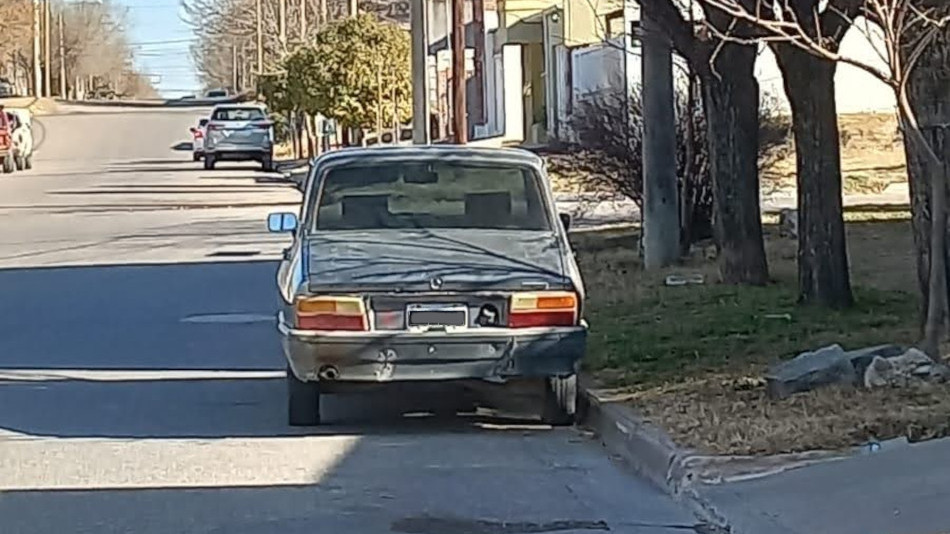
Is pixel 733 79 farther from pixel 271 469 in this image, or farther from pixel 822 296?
pixel 271 469

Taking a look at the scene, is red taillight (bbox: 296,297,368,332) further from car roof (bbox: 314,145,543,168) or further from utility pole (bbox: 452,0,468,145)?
utility pole (bbox: 452,0,468,145)

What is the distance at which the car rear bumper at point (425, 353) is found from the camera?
10625 mm

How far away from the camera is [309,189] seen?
1192 cm

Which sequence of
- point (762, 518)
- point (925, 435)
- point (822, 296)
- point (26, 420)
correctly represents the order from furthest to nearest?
point (822, 296) < point (26, 420) < point (925, 435) < point (762, 518)

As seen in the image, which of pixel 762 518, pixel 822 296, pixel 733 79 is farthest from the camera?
pixel 733 79

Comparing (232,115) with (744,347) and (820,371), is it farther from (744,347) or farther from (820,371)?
(820,371)

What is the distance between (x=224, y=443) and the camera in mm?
10883

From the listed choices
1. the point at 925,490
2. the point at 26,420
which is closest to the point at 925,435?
the point at 925,490

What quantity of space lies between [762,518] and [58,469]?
383 cm

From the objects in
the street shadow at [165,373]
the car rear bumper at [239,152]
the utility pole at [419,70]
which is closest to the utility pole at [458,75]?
the utility pole at [419,70]

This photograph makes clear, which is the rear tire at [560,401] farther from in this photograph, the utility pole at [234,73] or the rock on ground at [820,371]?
the utility pole at [234,73]

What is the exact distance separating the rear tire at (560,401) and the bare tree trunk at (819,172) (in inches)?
166

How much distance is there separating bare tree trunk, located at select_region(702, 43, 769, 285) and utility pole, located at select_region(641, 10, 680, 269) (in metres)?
1.23

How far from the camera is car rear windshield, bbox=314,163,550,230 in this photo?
11.7 metres
